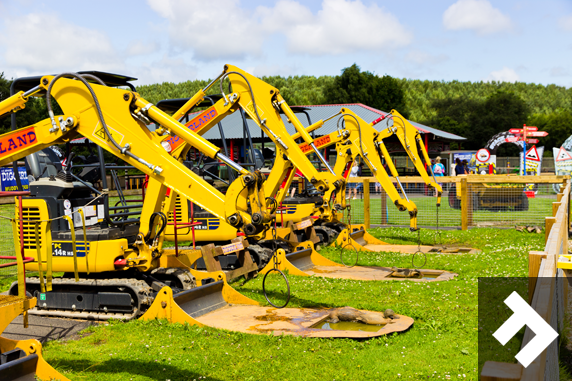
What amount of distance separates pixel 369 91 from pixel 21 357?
62871mm

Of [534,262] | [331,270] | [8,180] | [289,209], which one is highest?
[8,180]

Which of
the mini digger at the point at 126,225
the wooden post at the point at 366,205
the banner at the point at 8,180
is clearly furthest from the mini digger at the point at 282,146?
the banner at the point at 8,180

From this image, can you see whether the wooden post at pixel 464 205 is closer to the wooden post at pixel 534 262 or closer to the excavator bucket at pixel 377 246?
the excavator bucket at pixel 377 246

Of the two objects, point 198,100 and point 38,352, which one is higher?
point 198,100

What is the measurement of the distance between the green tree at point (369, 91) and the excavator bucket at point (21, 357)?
6144cm

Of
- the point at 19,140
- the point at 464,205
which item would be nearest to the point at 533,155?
the point at 464,205

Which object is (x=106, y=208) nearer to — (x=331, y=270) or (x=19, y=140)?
(x=19, y=140)

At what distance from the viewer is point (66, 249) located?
831 cm

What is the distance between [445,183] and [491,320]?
12.1 meters

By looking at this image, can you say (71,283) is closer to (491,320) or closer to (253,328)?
(253,328)

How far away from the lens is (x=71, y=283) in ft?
27.1

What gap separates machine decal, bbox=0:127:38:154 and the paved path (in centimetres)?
237

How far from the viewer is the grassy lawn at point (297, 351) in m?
5.60

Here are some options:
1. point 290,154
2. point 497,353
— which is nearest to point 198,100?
point 290,154
